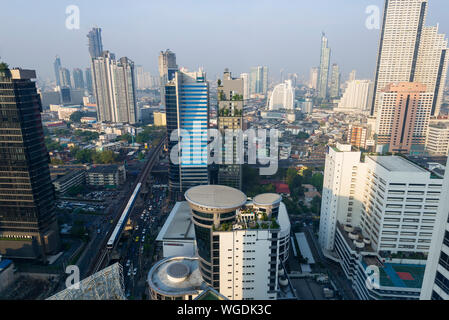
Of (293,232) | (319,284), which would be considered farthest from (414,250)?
(293,232)

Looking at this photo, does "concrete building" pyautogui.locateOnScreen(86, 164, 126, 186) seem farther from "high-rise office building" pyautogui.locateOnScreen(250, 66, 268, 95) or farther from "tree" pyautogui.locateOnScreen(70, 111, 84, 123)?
"high-rise office building" pyautogui.locateOnScreen(250, 66, 268, 95)

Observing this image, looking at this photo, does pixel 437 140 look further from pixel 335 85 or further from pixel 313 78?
pixel 313 78

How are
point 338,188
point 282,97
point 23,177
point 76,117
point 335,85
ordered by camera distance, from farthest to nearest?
point 335,85, point 282,97, point 76,117, point 338,188, point 23,177

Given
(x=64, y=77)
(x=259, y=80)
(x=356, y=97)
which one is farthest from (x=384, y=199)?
(x=64, y=77)

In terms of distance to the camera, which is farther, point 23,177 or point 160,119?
point 160,119

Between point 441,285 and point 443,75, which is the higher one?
point 443,75

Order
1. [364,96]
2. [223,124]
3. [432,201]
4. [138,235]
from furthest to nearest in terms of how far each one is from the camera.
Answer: [364,96] < [223,124] < [138,235] < [432,201]

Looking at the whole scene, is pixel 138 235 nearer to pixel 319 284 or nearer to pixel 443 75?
pixel 319 284
